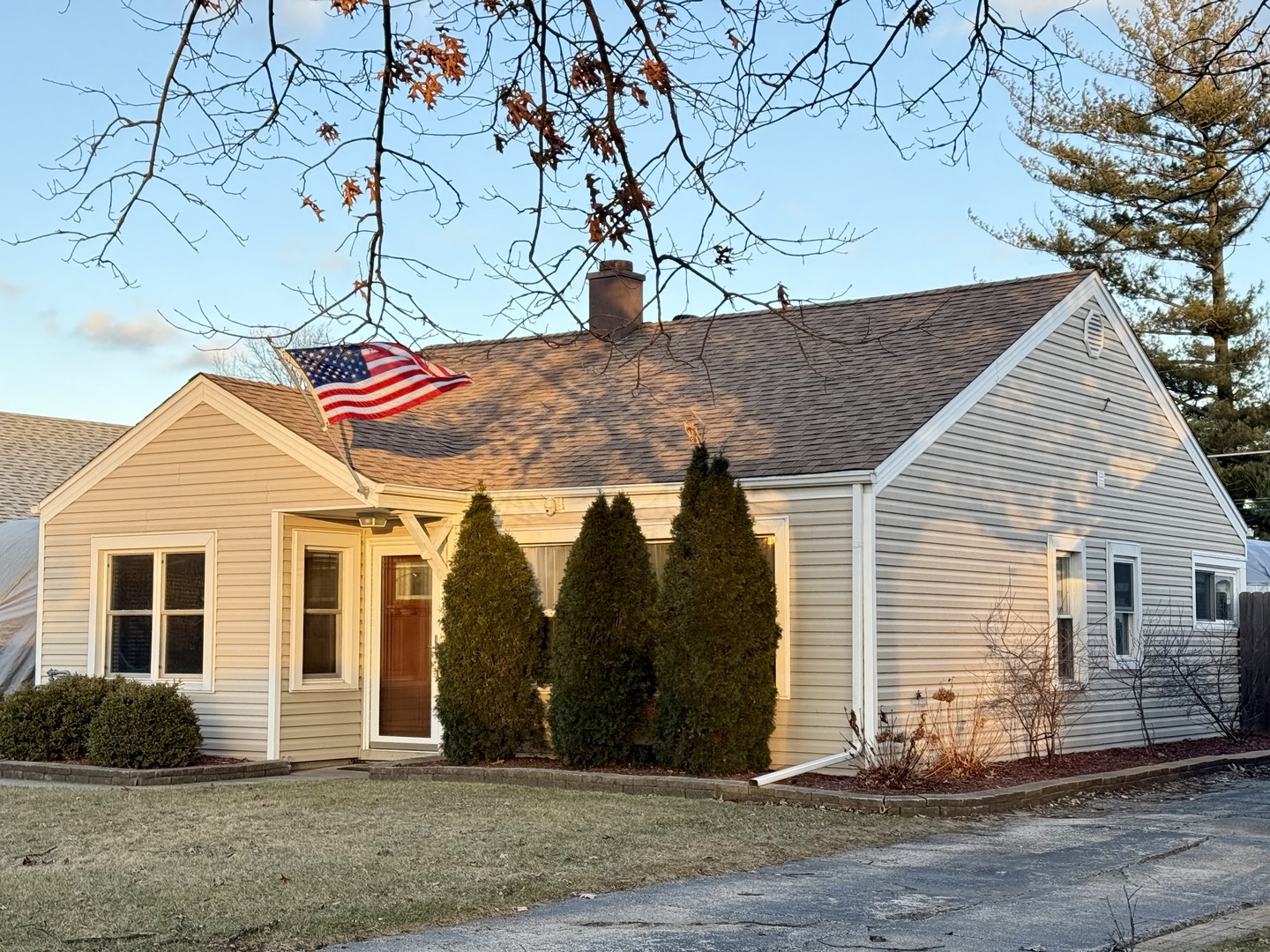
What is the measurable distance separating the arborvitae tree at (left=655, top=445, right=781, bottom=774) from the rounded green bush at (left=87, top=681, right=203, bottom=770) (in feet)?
15.9

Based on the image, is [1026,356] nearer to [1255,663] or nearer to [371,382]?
[1255,663]

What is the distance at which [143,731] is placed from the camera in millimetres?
15312

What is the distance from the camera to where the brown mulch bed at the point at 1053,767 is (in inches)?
531

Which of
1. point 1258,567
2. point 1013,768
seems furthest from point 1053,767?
point 1258,567

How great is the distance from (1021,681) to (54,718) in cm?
1001

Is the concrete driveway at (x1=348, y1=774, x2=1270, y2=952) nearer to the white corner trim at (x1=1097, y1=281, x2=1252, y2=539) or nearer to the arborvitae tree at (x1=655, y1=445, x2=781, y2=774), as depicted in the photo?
the arborvitae tree at (x1=655, y1=445, x2=781, y2=774)

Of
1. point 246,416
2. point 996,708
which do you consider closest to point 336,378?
point 246,416

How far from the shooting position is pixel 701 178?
21.6 ft

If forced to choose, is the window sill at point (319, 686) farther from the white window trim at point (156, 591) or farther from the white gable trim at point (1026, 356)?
the white gable trim at point (1026, 356)

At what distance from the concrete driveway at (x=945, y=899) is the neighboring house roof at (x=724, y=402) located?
4619 millimetres

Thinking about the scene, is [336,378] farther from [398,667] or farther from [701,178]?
[701,178]

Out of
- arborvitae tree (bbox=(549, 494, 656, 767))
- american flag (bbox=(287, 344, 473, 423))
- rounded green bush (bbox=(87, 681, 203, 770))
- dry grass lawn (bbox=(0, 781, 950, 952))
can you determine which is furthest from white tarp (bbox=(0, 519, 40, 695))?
arborvitae tree (bbox=(549, 494, 656, 767))

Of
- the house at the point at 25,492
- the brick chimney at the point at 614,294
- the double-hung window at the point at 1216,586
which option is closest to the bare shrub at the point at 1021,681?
the double-hung window at the point at 1216,586

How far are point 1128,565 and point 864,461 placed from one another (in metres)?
5.46
